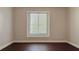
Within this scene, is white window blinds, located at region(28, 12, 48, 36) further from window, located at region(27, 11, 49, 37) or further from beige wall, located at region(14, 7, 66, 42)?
beige wall, located at region(14, 7, 66, 42)

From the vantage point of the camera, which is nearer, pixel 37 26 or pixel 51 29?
pixel 37 26

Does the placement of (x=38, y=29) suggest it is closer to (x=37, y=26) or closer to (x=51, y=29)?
(x=37, y=26)

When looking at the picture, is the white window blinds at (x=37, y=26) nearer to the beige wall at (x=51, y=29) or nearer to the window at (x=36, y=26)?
the window at (x=36, y=26)

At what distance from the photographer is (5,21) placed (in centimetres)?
277

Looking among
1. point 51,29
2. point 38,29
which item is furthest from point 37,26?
point 51,29

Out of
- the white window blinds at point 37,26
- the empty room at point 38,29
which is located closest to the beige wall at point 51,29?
the empty room at point 38,29

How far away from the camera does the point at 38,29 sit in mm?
1945
